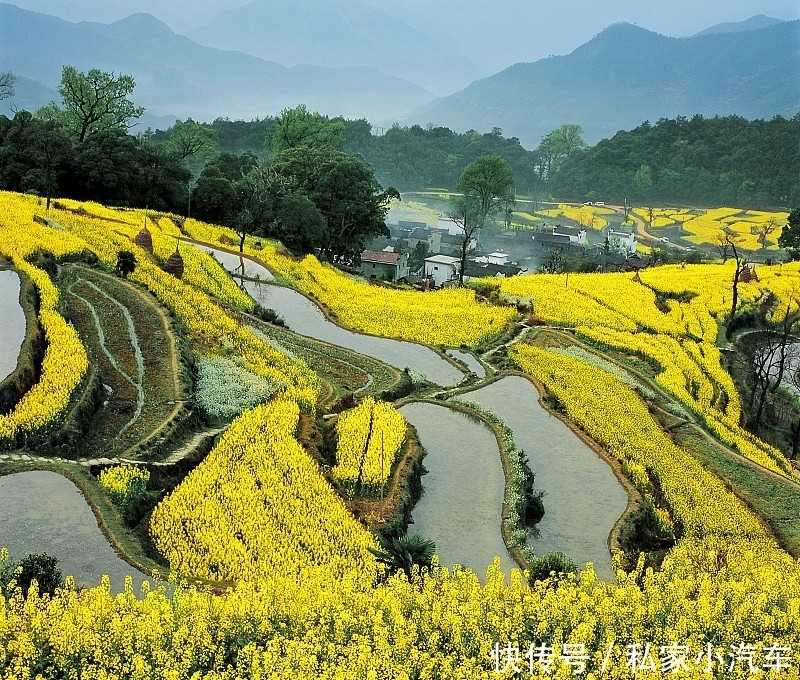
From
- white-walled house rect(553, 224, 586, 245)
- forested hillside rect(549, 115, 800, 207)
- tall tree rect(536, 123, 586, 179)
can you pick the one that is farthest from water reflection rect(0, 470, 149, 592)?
tall tree rect(536, 123, 586, 179)

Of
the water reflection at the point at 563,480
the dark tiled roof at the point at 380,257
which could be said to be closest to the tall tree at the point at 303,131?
the dark tiled roof at the point at 380,257

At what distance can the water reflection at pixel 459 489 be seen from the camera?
1047 centimetres

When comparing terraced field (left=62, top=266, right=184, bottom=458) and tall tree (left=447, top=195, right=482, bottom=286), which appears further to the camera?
tall tree (left=447, top=195, right=482, bottom=286)

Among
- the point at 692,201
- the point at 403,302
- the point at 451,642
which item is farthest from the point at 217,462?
the point at 692,201

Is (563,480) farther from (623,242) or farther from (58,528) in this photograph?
(623,242)

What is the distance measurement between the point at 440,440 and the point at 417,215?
6352 cm

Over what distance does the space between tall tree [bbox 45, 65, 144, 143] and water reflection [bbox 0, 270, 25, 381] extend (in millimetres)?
23180

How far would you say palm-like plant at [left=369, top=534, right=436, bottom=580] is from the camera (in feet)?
30.7

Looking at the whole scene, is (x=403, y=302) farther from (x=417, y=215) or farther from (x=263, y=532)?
(x=417, y=215)

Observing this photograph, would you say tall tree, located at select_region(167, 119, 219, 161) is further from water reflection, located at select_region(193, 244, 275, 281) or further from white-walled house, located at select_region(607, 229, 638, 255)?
white-walled house, located at select_region(607, 229, 638, 255)

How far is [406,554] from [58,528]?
409cm

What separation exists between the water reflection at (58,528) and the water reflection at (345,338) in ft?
31.0

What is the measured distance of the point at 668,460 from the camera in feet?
45.9

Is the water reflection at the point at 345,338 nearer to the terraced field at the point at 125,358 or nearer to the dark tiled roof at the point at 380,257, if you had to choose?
the terraced field at the point at 125,358
